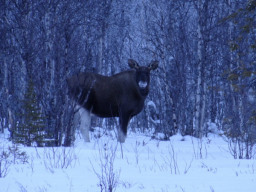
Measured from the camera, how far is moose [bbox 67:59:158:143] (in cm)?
1128

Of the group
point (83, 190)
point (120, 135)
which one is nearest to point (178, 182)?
point (83, 190)

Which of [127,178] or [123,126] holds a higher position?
[123,126]

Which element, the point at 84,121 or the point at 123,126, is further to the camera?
the point at 84,121

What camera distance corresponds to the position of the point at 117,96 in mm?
11586

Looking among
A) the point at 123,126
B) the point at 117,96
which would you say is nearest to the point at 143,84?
the point at 117,96

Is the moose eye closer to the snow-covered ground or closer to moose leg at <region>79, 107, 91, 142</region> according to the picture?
moose leg at <region>79, 107, 91, 142</region>

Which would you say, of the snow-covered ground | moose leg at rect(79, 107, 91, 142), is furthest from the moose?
the snow-covered ground

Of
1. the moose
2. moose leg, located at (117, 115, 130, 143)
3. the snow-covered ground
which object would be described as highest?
the moose

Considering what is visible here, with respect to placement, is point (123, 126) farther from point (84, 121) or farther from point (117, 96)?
point (84, 121)

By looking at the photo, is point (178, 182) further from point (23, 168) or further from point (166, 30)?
point (166, 30)

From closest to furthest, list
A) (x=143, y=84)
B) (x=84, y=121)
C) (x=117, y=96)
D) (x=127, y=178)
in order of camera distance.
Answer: (x=127, y=178) < (x=143, y=84) < (x=84, y=121) < (x=117, y=96)

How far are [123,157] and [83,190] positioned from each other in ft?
9.89

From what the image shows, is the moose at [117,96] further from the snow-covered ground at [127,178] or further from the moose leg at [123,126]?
the snow-covered ground at [127,178]

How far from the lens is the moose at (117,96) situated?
37.0 feet
